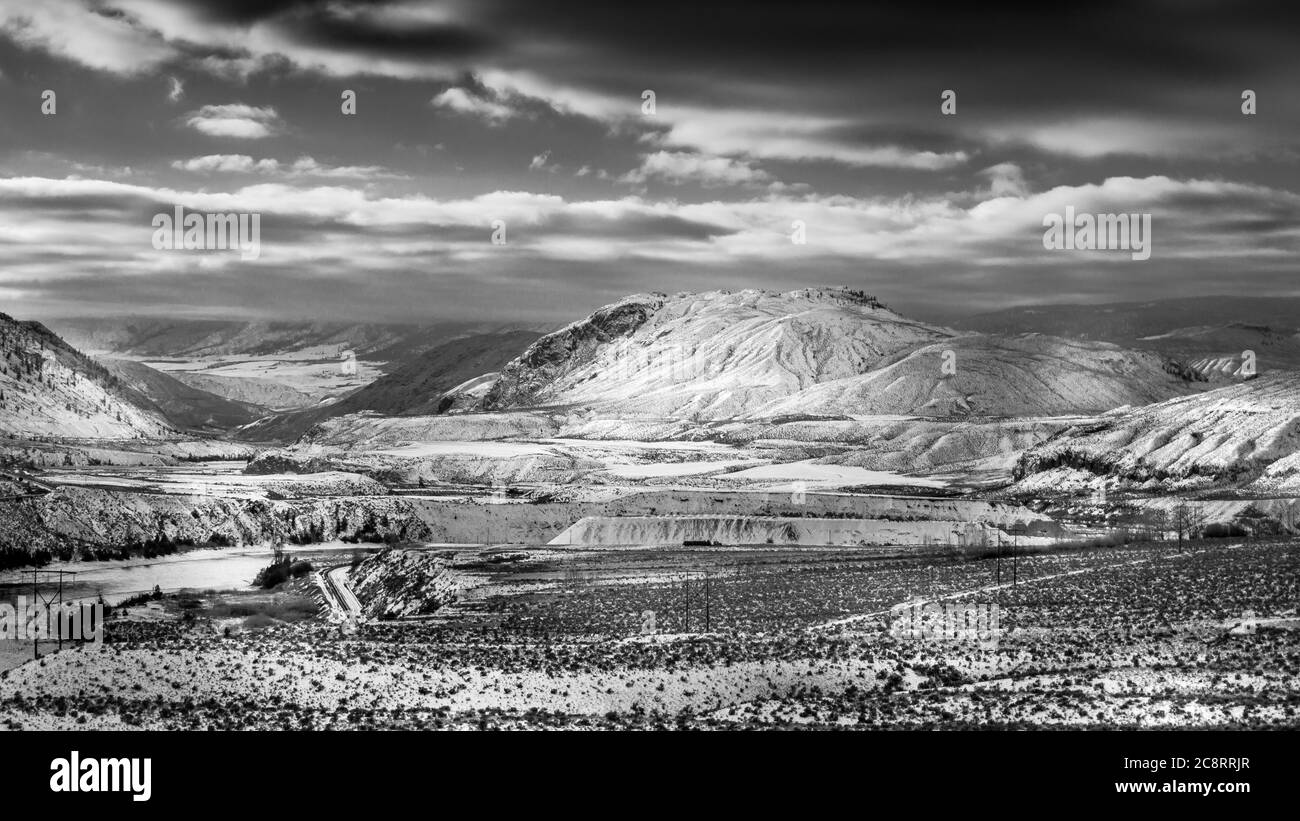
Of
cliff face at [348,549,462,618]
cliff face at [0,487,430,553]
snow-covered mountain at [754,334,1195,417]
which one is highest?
snow-covered mountain at [754,334,1195,417]

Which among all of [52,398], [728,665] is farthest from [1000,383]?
[728,665]

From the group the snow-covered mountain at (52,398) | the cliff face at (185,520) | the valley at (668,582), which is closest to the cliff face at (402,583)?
the valley at (668,582)

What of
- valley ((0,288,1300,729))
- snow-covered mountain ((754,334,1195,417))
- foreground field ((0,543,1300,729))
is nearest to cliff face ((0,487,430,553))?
valley ((0,288,1300,729))

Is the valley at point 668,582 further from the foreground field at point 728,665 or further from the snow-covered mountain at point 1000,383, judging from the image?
the snow-covered mountain at point 1000,383

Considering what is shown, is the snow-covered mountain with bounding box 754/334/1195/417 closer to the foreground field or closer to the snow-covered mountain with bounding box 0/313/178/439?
the snow-covered mountain with bounding box 0/313/178/439
